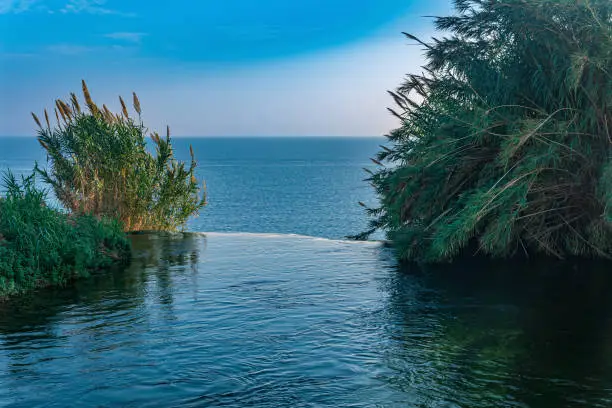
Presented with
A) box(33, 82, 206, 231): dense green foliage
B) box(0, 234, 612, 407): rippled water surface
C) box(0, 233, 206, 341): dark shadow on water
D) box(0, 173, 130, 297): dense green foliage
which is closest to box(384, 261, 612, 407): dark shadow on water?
box(0, 234, 612, 407): rippled water surface

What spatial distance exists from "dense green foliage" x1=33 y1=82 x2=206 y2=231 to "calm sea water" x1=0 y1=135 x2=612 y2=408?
9.90 feet

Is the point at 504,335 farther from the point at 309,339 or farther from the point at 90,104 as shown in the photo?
the point at 90,104

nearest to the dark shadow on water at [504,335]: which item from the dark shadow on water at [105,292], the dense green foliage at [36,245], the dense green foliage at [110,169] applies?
the dark shadow on water at [105,292]

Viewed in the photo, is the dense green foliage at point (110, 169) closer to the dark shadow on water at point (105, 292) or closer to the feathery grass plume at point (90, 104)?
A: the feathery grass plume at point (90, 104)

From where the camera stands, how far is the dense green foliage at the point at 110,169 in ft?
46.5

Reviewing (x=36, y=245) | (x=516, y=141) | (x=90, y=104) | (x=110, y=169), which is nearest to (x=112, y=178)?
(x=110, y=169)

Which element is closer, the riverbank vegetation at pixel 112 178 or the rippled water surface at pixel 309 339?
the rippled water surface at pixel 309 339

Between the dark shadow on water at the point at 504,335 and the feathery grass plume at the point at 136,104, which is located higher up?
the feathery grass plume at the point at 136,104

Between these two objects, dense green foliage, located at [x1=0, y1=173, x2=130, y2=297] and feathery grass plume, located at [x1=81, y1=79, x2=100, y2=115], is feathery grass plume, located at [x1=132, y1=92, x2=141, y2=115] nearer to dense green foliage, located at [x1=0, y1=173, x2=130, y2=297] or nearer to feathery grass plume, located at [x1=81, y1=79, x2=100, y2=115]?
feathery grass plume, located at [x1=81, y1=79, x2=100, y2=115]

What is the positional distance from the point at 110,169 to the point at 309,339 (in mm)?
8941

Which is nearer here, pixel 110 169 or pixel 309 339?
pixel 309 339

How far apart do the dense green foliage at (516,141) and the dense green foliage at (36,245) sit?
530 cm

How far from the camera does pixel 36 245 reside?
948 centimetres

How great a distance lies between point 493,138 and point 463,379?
624cm
